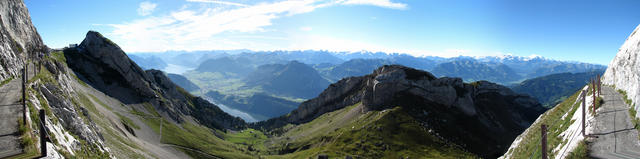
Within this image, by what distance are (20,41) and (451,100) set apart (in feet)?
522

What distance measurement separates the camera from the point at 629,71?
3219 cm

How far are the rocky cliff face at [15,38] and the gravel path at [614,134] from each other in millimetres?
66130

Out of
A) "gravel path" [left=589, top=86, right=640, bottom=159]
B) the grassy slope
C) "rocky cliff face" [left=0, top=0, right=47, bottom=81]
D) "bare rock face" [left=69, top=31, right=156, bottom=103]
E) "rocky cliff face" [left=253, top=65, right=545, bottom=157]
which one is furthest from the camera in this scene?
"bare rock face" [left=69, top=31, right=156, bottom=103]

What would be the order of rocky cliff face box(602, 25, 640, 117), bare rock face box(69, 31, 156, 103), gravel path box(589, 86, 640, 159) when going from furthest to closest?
bare rock face box(69, 31, 156, 103), rocky cliff face box(602, 25, 640, 117), gravel path box(589, 86, 640, 159)

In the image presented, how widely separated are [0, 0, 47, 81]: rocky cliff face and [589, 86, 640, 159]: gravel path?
6613 centimetres

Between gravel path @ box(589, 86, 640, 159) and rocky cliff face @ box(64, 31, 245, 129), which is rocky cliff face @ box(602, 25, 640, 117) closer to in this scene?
gravel path @ box(589, 86, 640, 159)

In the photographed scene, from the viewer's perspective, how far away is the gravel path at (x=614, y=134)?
67.1ft

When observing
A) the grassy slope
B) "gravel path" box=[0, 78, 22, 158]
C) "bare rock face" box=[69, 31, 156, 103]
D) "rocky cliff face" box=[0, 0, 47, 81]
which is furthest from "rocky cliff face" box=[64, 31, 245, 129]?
"gravel path" box=[0, 78, 22, 158]

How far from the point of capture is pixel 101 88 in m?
145

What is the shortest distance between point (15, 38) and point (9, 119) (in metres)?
42.9

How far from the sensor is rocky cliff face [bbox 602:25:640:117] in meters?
28.6

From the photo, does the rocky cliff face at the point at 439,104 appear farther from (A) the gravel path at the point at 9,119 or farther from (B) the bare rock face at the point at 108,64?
(B) the bare rock face at the point at 108,64

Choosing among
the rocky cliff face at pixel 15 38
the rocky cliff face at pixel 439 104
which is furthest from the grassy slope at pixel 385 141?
the rocky cliff face at pixel 15 38

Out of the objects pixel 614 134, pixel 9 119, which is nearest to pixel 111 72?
pixel 9 119
